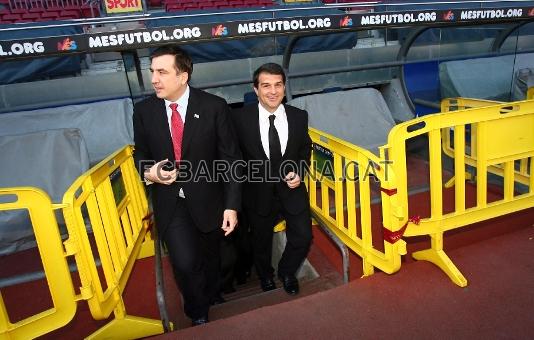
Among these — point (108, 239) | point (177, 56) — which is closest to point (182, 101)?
point (177, 56)

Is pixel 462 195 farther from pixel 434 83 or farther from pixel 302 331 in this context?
pixel 434 83

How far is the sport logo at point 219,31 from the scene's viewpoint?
3.60m

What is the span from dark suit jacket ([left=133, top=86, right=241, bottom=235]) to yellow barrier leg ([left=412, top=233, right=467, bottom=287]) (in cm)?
151

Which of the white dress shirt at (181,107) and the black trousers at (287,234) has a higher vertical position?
A: the white dress shirt at (181,107)

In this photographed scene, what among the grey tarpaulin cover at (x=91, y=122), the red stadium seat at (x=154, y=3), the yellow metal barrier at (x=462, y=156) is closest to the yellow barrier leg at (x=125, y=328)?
the yellow metal barrier at (x=462, y=156)

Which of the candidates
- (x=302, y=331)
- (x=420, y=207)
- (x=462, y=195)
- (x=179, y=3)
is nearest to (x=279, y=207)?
(x=302, y=331)

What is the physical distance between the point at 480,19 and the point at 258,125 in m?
3.29

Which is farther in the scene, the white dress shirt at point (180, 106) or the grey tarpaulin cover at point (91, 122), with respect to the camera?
the grey tarpaulin cover at point (91, 122)

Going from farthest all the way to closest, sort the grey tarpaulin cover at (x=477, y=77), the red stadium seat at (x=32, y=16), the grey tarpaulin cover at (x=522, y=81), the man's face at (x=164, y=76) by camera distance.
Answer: the red stadium seat at (x=32, y=16), the grey tarpaulin cover at (x=477, y=77), the grey tarpaulin cover at (x=522, y=81), the man's face at (x=164, y=76)

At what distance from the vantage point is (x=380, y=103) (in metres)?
6.03

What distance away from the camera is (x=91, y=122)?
5.36 m

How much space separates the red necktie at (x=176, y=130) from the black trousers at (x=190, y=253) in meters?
0.33

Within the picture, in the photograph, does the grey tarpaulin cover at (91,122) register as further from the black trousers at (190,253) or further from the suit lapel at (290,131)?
the suit lapel at (290,131)

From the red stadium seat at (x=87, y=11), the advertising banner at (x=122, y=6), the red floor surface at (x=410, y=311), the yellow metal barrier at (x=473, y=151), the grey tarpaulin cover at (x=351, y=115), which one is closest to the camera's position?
the red floor surface at (x=410, y=311)
